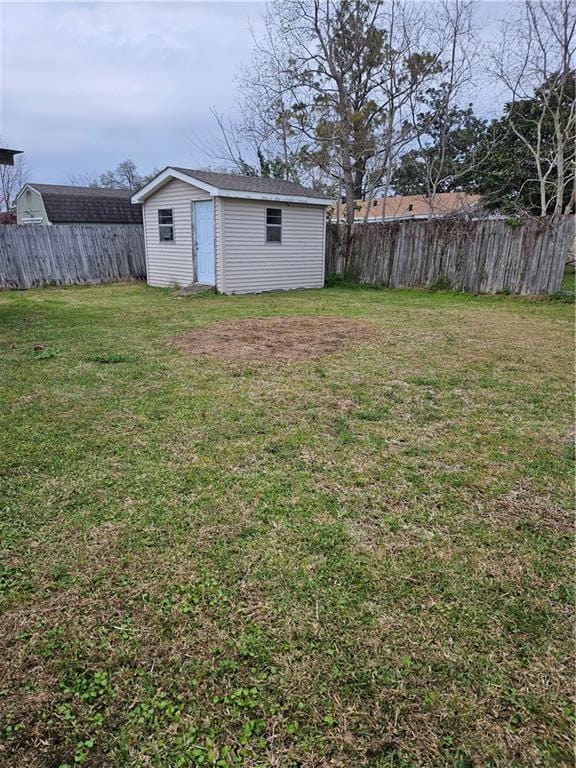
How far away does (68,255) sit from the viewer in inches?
502

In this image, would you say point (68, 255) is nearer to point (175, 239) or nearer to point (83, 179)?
point (175, 239)

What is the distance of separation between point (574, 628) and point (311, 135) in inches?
669

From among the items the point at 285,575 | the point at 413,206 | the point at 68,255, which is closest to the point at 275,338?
the point at 285,575

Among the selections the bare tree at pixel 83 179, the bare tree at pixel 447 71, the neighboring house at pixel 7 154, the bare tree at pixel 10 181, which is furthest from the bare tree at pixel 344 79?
the bare tree at pixel 83 179

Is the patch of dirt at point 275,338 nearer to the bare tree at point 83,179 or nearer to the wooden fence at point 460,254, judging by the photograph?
the wooden fence at point 460,254

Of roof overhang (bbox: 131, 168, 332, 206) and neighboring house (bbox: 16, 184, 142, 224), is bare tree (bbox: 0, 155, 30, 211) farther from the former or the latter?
roof overhang (bbox: 131, 168, 332, 206)

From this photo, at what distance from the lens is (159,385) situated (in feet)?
14.0

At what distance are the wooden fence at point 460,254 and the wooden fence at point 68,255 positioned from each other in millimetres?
6045

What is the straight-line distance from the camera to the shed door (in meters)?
10.8

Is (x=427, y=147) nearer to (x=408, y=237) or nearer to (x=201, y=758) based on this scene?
(x=408, y=237)

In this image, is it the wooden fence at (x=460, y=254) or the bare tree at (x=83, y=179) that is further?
the bare tree at (x=83, y=179)

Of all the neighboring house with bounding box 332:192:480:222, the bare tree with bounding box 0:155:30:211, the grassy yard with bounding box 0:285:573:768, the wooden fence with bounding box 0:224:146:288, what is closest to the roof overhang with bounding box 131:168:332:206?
the wooden fence with bounding box 0:224:146:288

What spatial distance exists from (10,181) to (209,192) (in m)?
29.5

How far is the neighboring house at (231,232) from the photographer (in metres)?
10.7
